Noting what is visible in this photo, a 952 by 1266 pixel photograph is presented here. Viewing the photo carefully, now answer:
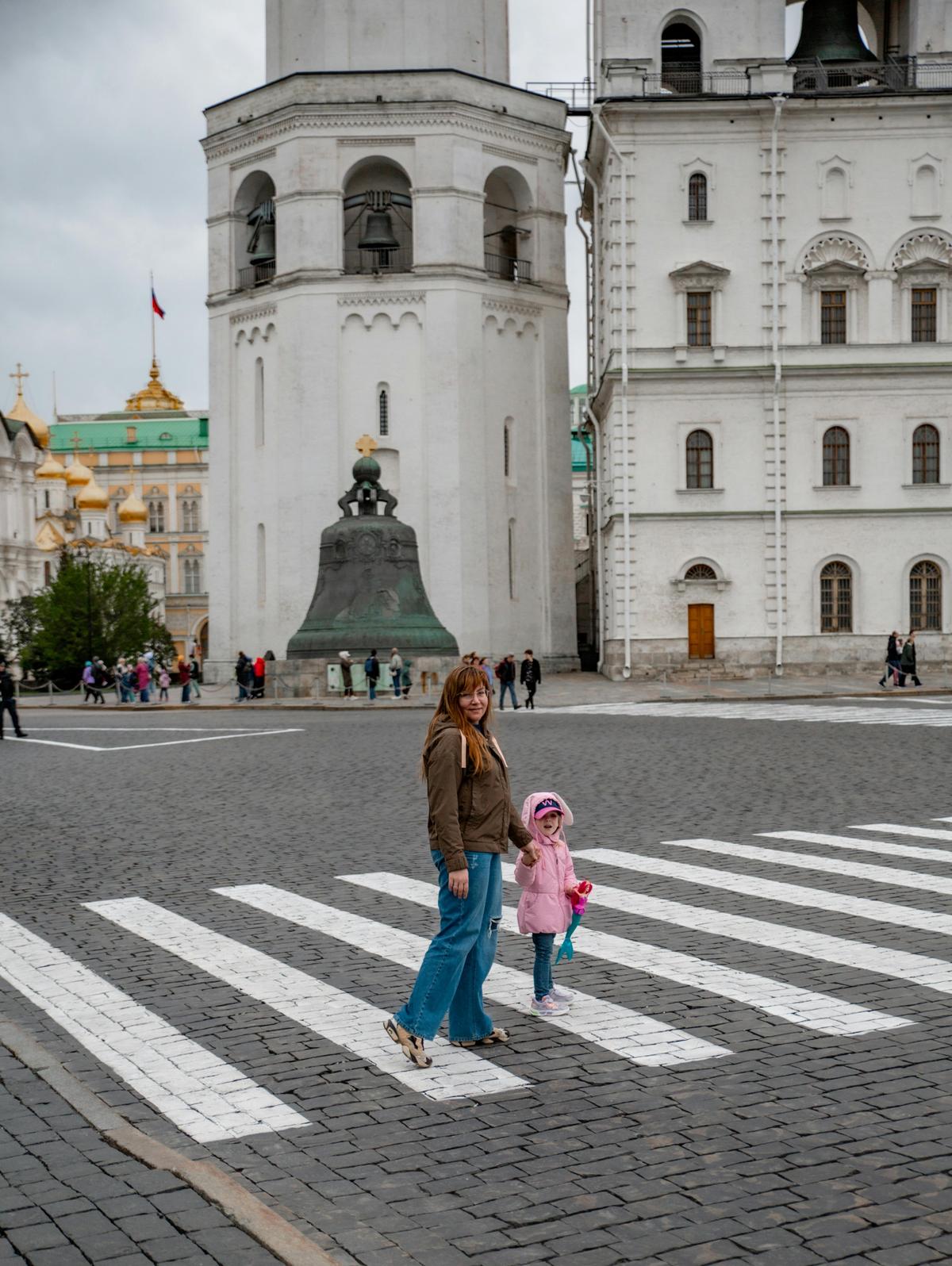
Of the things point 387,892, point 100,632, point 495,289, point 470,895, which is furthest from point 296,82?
point 470,895

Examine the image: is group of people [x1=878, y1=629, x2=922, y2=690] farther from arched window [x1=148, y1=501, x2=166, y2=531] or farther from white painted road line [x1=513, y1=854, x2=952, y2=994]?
arched window [x1=148, y1=501, x2=166, y2=531]

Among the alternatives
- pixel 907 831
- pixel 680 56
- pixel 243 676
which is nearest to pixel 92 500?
pixel 680 56

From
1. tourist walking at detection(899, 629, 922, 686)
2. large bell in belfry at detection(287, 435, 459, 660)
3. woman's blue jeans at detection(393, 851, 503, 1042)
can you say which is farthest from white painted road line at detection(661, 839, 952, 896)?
tourist walking at detection(899, 629, 922, 686)

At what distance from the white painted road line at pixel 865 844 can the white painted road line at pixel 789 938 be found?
2.60 m

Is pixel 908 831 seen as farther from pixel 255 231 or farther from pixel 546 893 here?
pixel 255 231

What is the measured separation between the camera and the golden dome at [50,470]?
11269cm

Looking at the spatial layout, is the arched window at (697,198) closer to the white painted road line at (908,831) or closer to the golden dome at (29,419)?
the white painted road line at (908,831)

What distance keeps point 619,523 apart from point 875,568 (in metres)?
7.69

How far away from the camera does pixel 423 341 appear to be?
51750 mm

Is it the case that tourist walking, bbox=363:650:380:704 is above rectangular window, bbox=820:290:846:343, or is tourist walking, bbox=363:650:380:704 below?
below

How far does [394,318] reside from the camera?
2042 inches

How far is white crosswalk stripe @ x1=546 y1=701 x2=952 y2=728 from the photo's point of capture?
88.3ft

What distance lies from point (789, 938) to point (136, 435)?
125984 mm

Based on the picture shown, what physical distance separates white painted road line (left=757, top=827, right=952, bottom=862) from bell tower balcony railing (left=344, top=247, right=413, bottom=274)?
4256 cm
